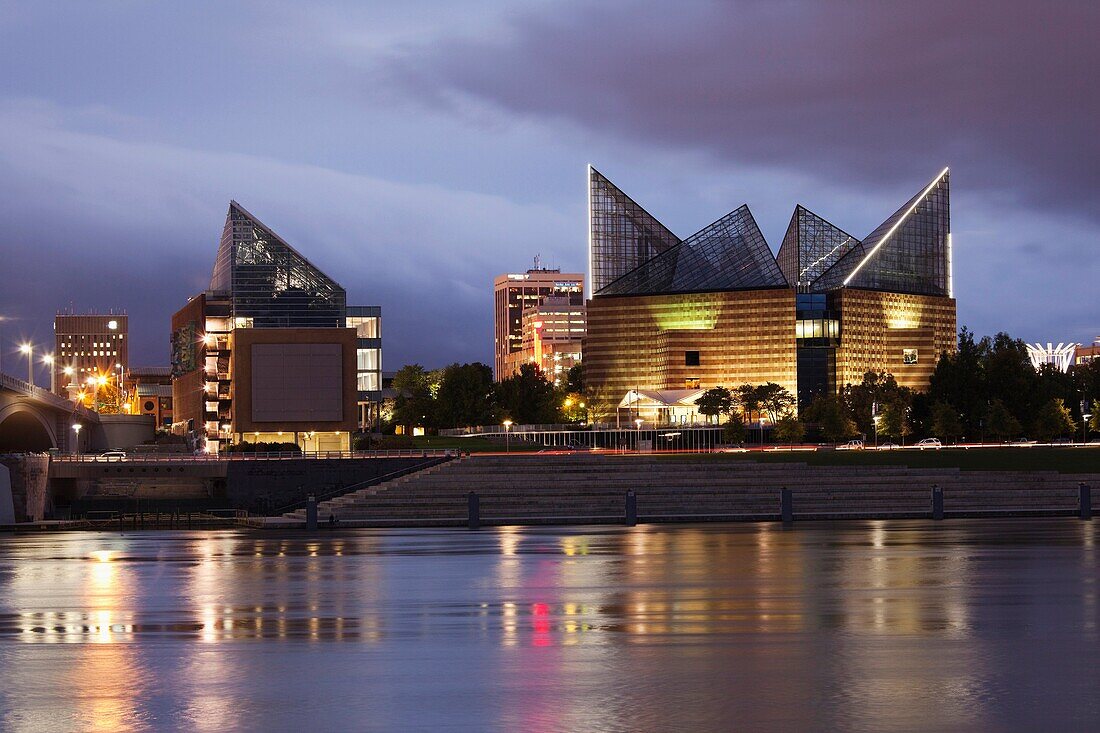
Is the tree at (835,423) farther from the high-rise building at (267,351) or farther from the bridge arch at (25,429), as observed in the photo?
the bridge arch at (25,429)

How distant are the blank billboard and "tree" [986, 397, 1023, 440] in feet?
204

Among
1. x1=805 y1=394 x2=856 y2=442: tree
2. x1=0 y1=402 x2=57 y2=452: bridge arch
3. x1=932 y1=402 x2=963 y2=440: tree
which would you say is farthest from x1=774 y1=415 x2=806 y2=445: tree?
x1=0 y1=402 x2=57 y2=452: bridge arch

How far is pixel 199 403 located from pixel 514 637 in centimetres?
14050

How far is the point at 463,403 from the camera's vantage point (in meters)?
161

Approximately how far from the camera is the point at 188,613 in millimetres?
21062

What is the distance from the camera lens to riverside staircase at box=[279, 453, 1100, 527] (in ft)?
167

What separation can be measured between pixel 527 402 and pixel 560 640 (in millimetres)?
146874

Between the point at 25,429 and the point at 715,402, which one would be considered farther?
the point at 715,402

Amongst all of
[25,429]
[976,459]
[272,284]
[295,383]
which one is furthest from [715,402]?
[976,459]

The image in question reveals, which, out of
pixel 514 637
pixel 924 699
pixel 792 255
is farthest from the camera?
pixel 792 255

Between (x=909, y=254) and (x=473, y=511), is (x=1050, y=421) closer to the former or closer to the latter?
(x=473, y=511)

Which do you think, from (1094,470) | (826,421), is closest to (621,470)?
(1094,470)

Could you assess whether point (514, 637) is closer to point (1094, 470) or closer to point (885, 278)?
point (1094, 470)

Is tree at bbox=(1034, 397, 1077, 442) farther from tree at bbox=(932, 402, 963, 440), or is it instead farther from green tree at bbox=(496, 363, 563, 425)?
green tree at bbox=(496, 363, 563, 425)
